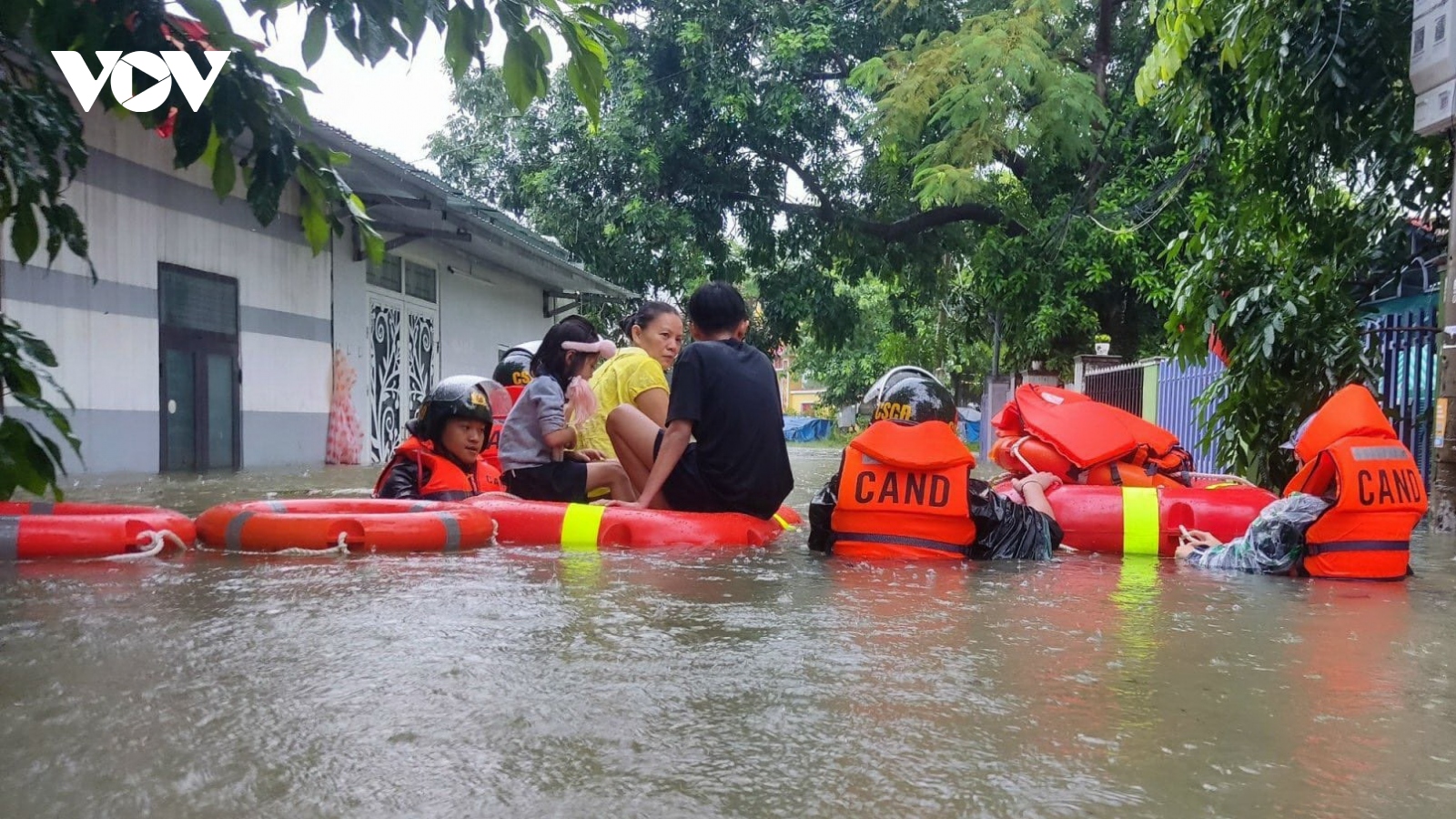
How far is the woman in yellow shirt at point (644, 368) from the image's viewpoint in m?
6.00

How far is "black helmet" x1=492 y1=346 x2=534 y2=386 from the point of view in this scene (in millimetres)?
8016

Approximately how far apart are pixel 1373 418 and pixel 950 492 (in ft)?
5.59

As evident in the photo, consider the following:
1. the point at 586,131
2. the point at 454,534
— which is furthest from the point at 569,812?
the point at 586,131

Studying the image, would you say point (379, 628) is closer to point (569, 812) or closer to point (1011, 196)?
point (569, 812)

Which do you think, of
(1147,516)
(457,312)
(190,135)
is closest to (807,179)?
(457,312)

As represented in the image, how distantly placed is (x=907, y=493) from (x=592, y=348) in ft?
6.68

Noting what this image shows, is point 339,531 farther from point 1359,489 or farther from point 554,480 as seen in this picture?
point 1359,489

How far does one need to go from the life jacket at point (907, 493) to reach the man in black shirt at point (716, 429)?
0.40m

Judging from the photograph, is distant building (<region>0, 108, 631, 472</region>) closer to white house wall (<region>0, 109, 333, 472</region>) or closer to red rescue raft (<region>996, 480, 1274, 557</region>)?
white house wall (<region>0, 109, 333, 472</region>)

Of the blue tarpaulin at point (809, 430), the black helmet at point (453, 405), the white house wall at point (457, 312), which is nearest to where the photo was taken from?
the black helmet at point (453, 405)

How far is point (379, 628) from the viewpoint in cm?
308

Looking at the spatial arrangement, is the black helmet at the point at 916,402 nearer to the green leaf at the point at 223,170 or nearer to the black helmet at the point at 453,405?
the black helmet at the point at 453,405

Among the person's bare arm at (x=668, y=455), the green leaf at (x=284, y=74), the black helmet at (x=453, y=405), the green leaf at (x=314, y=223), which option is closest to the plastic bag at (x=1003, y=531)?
the person's bare arm at (x=668, y=455)

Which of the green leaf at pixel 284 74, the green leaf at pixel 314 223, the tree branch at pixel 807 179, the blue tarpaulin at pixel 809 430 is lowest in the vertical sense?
the blue tarpaulin at pixel 809 430
